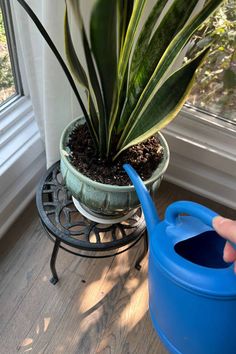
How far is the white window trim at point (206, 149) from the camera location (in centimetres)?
108

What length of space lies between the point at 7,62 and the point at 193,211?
0.67 metres

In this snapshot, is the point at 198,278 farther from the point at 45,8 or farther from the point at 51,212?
the point at 45,8

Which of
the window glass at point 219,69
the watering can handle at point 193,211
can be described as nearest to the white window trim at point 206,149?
the window glass at point 219,69

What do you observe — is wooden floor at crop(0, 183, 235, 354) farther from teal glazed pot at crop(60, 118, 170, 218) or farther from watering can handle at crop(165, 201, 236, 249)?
watering can handle at crop(165, 201, 236, 249)

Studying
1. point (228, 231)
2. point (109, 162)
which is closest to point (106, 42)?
point (109, 162)

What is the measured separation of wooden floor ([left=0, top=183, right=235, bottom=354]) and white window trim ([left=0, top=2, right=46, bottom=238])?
0.24 ft

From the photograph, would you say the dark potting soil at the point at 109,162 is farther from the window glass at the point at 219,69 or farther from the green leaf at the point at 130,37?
the window glass at the point at 219,69

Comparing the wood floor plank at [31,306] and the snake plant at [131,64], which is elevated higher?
the snake plant at [131,64]

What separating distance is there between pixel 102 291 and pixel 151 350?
19cm

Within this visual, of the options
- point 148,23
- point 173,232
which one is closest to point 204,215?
point 173,232

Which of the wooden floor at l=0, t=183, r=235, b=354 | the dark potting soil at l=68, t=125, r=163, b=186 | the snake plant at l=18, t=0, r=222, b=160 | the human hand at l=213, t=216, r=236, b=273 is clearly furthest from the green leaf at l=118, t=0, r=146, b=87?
the wooden floor at l=0, t=183, r=235, b=354

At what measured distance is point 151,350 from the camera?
90 centimetres

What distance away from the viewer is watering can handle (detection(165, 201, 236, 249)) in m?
0.55

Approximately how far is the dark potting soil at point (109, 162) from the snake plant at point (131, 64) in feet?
0.12
